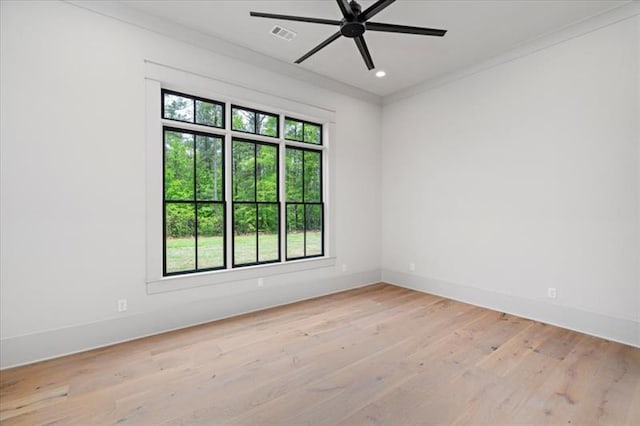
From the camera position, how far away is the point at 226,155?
3912 millimetres

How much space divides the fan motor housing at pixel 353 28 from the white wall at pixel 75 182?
1840 mm

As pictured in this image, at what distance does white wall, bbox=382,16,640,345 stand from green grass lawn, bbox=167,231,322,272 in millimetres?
1930

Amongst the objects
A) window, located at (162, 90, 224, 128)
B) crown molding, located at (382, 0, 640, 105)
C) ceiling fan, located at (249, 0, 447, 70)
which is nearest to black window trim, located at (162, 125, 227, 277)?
window, located at (162, 90, 224, 128)

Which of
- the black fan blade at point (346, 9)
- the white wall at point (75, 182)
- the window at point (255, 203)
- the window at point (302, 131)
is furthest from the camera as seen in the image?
the window at point (302, 131)

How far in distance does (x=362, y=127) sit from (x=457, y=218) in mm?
2265

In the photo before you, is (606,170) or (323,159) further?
(323,159)

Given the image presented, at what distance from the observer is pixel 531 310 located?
149 inches

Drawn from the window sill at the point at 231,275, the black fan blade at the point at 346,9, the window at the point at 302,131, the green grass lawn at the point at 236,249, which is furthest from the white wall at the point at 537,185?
the black fan blade at the point at 346,9

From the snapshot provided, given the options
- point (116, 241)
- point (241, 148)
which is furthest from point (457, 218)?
point (116, 241)

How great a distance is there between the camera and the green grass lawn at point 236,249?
11.8ft

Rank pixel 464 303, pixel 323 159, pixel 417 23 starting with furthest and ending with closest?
1. pixel 323 159
2. pixel 464 303
3. pixel 417 23

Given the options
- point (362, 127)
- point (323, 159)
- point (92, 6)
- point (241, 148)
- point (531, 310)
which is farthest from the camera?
point (362, 127)

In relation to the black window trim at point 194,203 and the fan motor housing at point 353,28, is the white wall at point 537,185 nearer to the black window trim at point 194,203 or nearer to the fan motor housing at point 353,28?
the fan motor housing at point 353,28

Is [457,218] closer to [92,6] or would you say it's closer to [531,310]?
[531,310]
